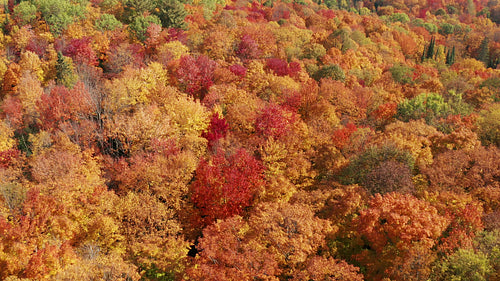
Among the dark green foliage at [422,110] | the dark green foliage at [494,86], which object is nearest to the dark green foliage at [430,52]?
the dark green foliage at [494,86]

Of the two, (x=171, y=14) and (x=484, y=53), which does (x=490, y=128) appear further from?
(x=484, y=53)

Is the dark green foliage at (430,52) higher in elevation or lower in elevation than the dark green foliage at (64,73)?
lower

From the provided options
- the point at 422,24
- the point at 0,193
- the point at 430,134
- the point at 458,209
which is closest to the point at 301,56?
the point at 430,134

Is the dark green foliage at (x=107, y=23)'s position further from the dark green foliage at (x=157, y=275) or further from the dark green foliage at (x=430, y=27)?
the dark green foliage at (x=430, y=27)

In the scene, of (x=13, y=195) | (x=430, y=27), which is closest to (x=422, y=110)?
(x=13, y=195)

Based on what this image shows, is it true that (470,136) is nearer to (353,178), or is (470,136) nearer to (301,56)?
(353,178)

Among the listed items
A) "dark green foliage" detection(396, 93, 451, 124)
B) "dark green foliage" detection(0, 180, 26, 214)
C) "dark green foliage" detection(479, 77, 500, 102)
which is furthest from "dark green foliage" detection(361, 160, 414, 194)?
"dark green foliage" detection(479, 77, 500, 102)
